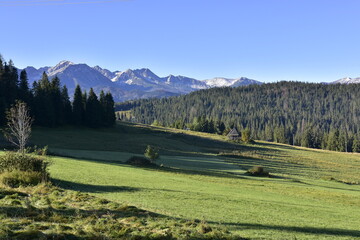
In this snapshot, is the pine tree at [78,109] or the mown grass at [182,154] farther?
the pine tree at [78,109]

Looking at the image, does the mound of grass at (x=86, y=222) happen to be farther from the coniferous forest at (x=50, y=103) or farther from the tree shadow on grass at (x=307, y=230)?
the coniferous forest at (x=50, y=103)

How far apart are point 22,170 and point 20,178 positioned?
4.38 ft

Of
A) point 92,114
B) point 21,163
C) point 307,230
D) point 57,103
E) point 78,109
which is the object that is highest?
point 57,103

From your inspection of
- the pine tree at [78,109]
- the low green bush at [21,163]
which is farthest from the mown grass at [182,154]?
the low green bush at [21,163]

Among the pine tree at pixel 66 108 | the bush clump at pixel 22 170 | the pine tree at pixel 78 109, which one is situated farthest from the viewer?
the pine tree at pixel 78 109

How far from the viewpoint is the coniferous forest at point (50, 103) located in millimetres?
79250

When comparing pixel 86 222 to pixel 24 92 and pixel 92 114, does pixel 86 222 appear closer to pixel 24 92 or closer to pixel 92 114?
pixel 24 92

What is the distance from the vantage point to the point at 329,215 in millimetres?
16734

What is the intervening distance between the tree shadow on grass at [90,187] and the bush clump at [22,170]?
98 cm

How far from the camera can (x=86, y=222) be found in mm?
10938

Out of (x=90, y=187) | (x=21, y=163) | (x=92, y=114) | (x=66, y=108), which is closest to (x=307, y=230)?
(x=90, y=187)

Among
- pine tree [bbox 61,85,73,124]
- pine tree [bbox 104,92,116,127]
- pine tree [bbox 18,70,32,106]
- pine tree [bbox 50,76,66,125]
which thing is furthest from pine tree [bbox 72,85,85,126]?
pine tree [bbox 18,70,32,106]

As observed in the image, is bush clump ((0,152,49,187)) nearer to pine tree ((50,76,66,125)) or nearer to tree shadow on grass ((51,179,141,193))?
tree shadow on grass ((51,179,141,193))

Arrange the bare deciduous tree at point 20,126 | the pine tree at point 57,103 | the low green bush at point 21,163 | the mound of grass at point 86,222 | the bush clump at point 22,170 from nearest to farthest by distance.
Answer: the mound of grass at point 86,222 < the bush clump at point 22,170 < the low green bush at point 21,163 < the bare deciduous tree at point 20,126 < the pine tree at point 57,103
